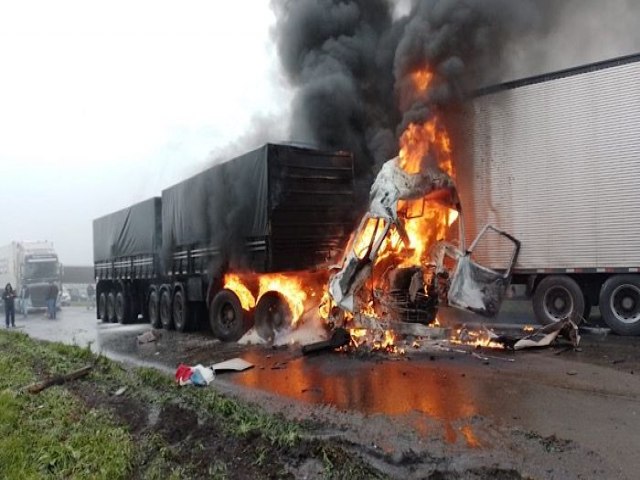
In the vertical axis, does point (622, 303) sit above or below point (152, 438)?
above

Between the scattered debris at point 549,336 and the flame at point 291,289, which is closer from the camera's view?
the scattered debris at point 549,336

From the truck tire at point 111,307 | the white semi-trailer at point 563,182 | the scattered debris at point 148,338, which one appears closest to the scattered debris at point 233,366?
the scattered debris at point 148,338

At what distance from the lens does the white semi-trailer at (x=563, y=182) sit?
386 inches

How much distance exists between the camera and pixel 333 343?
8.78 metres

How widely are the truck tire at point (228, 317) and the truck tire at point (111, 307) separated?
8.71m

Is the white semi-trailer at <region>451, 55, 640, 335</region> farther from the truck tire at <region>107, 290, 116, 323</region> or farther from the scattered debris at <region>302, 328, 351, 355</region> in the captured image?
the truck tire at <region>107, 290, 116, 323</region>

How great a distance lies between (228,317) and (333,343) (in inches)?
140

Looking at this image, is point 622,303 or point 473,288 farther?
point 622,303

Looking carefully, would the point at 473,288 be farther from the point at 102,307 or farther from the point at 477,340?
the point at 102,307

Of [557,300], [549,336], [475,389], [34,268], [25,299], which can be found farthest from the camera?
[34,268]

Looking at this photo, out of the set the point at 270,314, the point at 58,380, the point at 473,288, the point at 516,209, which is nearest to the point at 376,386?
the point at 473,288

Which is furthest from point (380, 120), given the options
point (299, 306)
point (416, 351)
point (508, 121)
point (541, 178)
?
point (416, 351)

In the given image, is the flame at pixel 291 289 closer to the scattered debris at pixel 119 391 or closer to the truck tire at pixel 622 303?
the scattered debris at pixel 119 391

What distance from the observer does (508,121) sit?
11172mm
